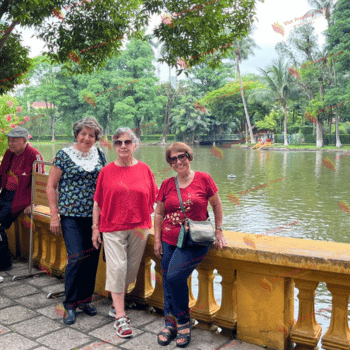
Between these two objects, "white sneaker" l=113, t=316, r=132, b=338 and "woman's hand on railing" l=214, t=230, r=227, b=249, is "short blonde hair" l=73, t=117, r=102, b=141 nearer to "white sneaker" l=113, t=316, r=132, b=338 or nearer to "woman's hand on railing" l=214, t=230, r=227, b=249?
"woman's hand on railing" l=214, t=230, r=227, b=249

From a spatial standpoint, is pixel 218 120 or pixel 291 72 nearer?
pixel 291 72

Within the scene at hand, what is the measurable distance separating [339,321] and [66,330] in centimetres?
188

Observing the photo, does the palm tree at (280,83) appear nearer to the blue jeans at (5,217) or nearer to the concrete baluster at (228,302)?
the blue jeans at (5,217)

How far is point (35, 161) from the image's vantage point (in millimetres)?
4441

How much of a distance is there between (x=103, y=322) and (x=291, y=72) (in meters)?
46.9

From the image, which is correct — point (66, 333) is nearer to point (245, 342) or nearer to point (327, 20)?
point (245, 342)

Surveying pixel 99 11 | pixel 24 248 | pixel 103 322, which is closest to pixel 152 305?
pixel 103 322

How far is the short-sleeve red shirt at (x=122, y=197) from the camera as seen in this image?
318cm

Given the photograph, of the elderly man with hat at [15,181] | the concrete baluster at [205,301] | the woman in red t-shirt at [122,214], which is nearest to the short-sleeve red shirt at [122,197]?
the woman in red t-shirt at [122,214]

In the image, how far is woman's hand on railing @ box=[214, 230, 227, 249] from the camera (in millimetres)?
2947

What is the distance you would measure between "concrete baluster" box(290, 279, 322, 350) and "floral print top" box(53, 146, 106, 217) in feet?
5.56

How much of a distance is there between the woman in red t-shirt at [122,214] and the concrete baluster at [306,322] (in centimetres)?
117

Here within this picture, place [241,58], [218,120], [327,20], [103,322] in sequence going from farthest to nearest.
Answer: [218,120] < [241,58] < [327,20] < [103,322]

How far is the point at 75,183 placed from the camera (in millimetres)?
3463
